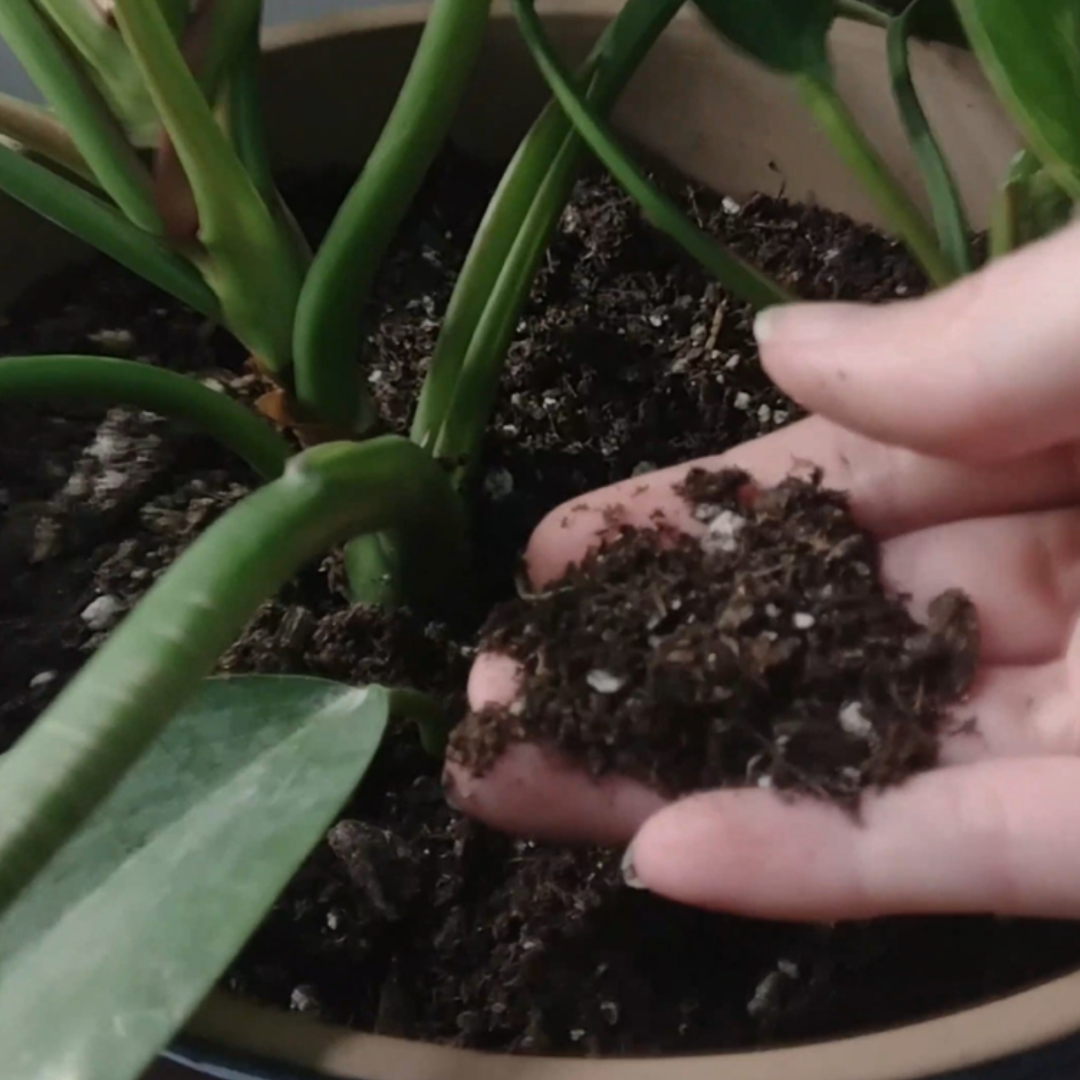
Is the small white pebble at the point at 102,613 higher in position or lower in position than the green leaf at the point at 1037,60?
lower

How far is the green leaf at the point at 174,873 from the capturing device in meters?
0.37

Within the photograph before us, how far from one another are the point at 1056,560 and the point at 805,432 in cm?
13

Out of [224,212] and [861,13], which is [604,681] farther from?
[861,13]

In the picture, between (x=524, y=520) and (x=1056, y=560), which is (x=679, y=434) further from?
(x=1056, y=560)

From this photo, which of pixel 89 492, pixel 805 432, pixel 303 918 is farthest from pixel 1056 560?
pixel 89 492

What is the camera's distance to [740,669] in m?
0.53

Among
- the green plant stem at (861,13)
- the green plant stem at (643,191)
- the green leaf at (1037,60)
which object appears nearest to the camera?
the green leaf at (1037,60)

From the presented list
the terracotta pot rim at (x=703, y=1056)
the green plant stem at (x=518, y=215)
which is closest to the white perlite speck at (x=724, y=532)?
the green plant stem at (x=518, y=215)

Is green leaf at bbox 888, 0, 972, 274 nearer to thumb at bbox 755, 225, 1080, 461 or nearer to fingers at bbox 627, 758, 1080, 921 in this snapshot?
thumb at bbox 755, 225, 1080, 461

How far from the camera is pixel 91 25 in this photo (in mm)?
499

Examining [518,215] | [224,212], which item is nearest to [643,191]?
[518,215]

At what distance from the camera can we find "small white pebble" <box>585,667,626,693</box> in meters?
0.54

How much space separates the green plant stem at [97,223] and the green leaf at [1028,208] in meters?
0.34

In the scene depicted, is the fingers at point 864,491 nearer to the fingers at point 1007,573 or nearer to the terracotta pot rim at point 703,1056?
the fingers at point 1007,573
